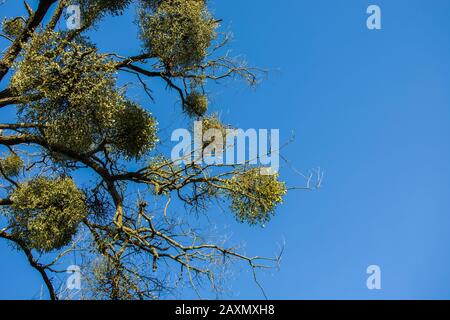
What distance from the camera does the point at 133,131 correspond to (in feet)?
24.3

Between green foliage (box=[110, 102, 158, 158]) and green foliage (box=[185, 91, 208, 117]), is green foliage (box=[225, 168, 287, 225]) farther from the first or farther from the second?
green foliage (box=[185, 91, 208, 117])

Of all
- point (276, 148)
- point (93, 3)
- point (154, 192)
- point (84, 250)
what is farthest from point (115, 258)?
point (93, 3)

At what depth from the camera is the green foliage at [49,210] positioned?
21.5ft

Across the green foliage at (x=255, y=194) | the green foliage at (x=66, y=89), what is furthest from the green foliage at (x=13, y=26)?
the green foliage at (x=255, y=194)

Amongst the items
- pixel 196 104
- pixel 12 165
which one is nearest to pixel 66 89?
pixel 196 104

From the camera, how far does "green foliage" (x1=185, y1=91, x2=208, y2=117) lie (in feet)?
29.9

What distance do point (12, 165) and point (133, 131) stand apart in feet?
11.7

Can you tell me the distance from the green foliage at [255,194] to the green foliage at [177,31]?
73.6 inches

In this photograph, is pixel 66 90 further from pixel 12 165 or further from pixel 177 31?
pixel 12 165

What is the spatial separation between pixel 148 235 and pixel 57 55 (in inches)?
89.4

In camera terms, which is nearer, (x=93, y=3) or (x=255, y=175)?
(x=255, y=175)

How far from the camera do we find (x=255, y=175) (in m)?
7.30

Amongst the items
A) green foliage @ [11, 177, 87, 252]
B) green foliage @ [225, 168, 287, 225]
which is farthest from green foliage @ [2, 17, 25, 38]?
green foliage @ [225, 168, 287, 225]
